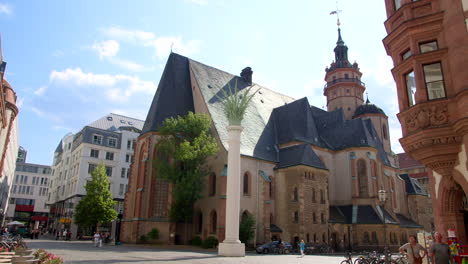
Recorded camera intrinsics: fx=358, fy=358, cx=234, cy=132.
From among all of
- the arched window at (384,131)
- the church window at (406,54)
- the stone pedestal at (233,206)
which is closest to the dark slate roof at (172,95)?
the stone pedestal at (233,206)

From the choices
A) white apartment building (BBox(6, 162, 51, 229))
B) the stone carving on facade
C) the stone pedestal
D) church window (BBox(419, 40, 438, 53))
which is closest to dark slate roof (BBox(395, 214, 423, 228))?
the stone pedestal

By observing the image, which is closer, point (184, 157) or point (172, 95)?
point (184, 157)

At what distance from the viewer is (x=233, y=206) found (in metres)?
22.9

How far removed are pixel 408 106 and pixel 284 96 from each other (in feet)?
128

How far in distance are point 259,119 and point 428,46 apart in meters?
29.1

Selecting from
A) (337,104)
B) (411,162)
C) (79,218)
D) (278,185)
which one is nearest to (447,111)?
(278,185)

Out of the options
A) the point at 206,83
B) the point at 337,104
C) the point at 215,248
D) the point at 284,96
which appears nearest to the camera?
the point at 215,248

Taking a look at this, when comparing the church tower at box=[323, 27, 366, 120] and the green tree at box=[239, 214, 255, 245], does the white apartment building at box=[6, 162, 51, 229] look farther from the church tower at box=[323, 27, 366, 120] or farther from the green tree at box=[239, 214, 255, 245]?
the church tower at box=[323, 27, 366, 120]

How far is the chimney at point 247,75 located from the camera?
156 ft

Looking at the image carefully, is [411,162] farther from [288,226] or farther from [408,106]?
[408,106]

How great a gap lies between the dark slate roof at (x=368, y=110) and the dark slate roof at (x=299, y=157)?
20765 millimetres

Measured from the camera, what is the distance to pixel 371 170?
4128 centimetres

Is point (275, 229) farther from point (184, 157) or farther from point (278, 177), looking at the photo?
point (184, 157)

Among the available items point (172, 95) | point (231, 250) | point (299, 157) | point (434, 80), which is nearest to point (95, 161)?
point (172, 95)
